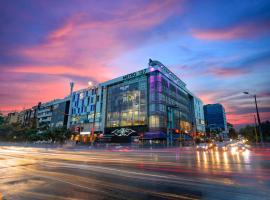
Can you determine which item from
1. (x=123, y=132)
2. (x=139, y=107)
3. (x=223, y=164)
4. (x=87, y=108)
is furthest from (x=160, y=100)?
(x=223, y=164)

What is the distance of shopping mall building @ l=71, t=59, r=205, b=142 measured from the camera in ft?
194

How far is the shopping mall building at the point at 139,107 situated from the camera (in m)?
59.2

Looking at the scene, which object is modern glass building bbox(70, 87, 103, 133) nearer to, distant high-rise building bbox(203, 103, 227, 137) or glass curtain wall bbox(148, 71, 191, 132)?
glass curtain wall bbox(148, 71, 191, 132)

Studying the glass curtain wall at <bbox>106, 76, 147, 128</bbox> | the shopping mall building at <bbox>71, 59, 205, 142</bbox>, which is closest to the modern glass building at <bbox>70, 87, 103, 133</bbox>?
the shopping mall building at <bbox>71, 59, 205, 142</bbox>

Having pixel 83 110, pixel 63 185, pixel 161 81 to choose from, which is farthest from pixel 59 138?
pixel 63 185

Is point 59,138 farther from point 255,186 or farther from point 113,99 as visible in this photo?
point 255,186

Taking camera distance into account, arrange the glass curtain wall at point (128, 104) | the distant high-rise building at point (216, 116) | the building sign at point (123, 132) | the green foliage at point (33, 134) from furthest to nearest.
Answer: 1. the distant high-rise building at point (216, 116)
2. the green foliage at point (33, 134)
3. the glass curtain wall at point (128, 104)
4. the building sign at point (123, 132)

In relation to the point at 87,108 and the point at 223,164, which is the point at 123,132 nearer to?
the point at 87,108

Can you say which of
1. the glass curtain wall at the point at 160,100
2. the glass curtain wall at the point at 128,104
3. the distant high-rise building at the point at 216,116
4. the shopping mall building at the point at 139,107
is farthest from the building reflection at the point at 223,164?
the distant high-rise building at the point at 216,116

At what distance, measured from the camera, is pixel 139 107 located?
2472 inches

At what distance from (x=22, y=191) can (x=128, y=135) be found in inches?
2171

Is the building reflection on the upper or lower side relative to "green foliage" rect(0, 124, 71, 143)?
lower

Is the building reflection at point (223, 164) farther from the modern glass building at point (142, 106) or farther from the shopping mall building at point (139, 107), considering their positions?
the modern glass building at point (142, 106)

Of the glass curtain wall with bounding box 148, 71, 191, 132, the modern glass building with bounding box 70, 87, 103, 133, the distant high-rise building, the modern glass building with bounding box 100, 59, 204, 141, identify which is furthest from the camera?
the distant high-rise building
